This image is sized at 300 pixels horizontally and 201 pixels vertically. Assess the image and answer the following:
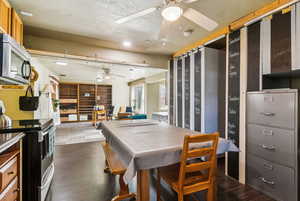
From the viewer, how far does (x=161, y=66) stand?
13.3ft

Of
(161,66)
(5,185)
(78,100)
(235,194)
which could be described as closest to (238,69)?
(235,194)

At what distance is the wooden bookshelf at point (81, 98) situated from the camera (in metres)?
7.95

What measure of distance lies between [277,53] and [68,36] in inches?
135

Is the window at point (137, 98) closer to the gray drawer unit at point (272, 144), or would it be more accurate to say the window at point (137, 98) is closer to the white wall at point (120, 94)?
the white wall at point (120, 94)

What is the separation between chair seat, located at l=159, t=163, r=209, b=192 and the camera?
4.74ft

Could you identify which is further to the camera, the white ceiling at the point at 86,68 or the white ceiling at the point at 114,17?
the white ceiling at the point at 86,68

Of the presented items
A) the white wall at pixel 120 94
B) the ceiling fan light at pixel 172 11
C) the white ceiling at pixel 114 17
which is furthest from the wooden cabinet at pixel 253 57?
the white wall at pixel 120 94

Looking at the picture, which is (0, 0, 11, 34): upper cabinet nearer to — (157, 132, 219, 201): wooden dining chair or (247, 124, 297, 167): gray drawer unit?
(157, 132, 219, 201): wooden dining chair

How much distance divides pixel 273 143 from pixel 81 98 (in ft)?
28.4

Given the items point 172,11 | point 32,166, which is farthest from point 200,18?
point 32,166

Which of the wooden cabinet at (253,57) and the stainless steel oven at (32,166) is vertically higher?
the wooden cabinet at (253,57)

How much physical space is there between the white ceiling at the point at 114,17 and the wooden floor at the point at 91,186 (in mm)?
2561

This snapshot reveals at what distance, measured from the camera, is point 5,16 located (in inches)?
72.1

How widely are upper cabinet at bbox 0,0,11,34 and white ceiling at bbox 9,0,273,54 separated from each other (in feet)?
0.33
